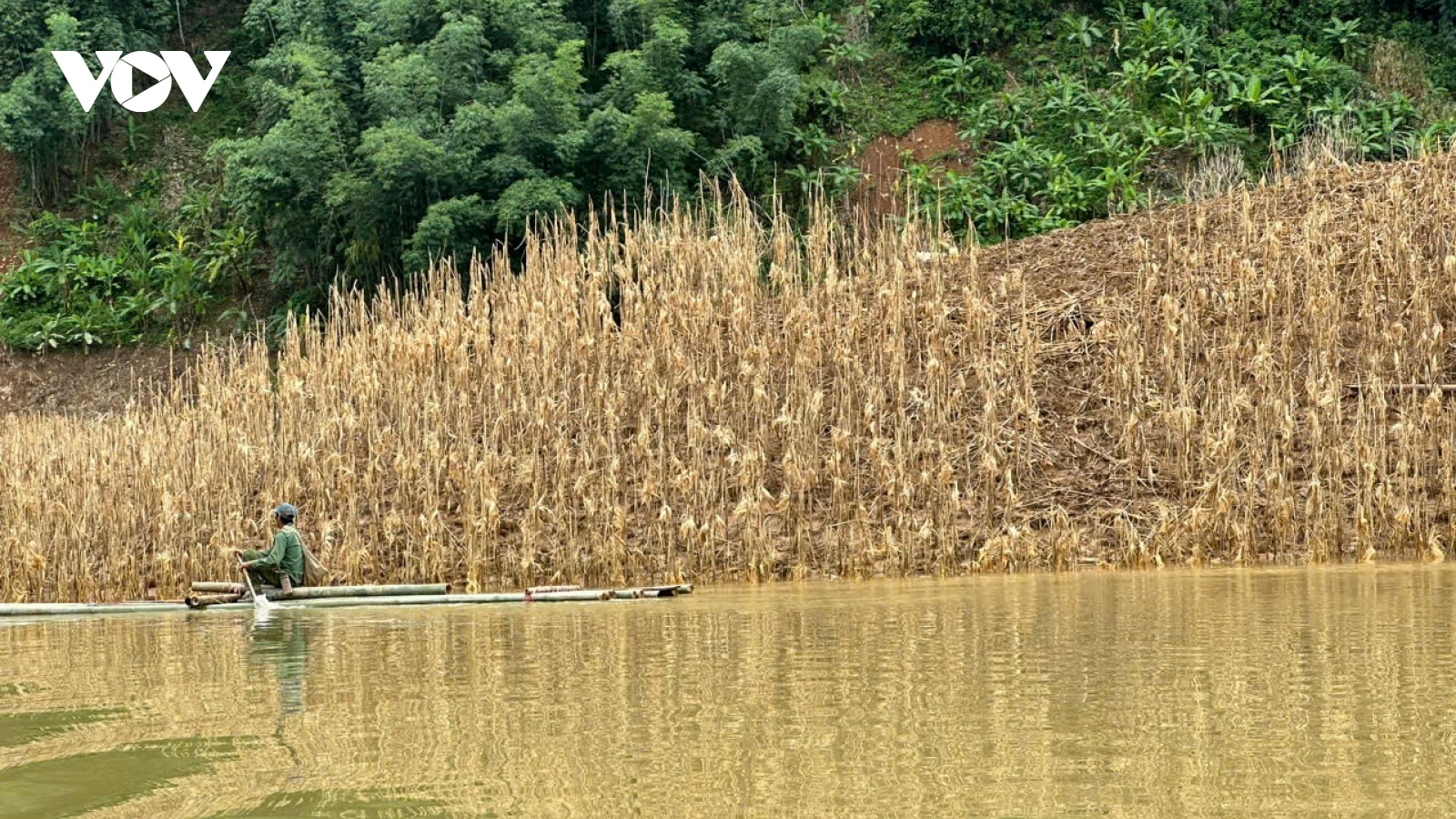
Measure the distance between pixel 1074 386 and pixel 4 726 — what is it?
9762mm

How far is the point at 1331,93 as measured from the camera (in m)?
24.1

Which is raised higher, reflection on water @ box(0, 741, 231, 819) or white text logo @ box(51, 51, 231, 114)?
white text logo @ box(51, 51, 231, 114)

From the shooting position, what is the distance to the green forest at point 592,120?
20984 millimetres

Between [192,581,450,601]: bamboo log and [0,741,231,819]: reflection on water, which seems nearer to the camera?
[0,741,231,819]: reflection on water

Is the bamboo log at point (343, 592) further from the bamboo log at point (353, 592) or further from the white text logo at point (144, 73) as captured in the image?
the white text logo at point (144, 73)

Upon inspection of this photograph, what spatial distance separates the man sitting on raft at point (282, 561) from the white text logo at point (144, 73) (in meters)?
17.0

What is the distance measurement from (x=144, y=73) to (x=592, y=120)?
11.3 meters

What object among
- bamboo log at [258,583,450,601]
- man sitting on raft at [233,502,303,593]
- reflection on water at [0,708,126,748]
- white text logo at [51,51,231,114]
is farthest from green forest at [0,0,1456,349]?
reflection on water at [0,708,126,748]

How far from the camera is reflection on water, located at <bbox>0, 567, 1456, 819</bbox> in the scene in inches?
170

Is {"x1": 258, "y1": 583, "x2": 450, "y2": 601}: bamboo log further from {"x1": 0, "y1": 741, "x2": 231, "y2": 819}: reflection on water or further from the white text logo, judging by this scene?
the white text logo

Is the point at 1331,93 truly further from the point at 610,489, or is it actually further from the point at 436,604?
the point at 436,604

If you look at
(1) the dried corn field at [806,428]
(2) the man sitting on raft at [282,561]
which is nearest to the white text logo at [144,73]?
(1) the dried corn field at [806,428]

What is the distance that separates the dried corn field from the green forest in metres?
4.89

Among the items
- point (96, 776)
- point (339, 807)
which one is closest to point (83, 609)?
point (96, 776)
